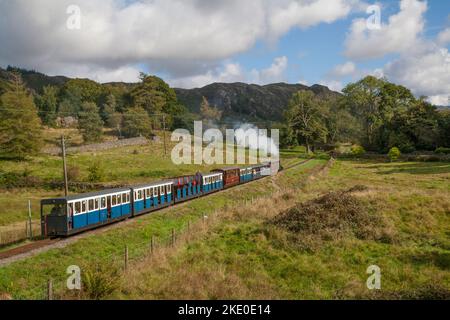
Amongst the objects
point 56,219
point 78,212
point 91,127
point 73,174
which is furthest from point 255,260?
point 91,127

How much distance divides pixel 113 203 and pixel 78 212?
131 inches

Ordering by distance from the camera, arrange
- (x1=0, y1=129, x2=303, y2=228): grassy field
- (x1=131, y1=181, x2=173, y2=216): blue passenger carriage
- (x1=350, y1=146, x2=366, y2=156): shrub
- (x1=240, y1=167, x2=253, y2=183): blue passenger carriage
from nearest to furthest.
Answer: (x1=131, y1=181, x2=173, y2=216): blue passenger carriage
(x1=0, y1=129, x2=303, y2=228): grassy field
(x1=240, y1=167, x2=253, y2=183): blue passenger carriage
(x1=350, y1=146, x2=366, y2=156): shrub

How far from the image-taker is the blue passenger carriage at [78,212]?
22.2 meters

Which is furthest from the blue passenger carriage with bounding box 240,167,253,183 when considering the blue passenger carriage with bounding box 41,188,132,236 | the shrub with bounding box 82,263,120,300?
the shrub with bounding box 82,263,120,300

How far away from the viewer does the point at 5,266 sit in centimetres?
1756

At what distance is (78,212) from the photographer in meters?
23.1

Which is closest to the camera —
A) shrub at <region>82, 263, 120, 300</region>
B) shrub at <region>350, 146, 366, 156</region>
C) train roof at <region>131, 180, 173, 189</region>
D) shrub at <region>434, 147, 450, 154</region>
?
shrub at <region>82, 263, 120, 300</region>

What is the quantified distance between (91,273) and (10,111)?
172 feet

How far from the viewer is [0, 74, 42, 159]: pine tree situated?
56250 mm

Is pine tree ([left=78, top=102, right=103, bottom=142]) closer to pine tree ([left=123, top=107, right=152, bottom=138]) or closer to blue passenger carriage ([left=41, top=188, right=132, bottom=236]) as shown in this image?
pine tree ([left=123, top=107, right=152, bottom=138])

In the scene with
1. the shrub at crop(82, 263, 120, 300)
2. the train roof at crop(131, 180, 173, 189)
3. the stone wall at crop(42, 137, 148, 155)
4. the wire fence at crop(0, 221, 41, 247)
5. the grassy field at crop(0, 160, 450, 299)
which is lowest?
the wire fence at crop(0, 221, 41, 247)

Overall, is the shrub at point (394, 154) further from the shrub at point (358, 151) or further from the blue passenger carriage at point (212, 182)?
the blue passenger carriage at point (212, 182)
